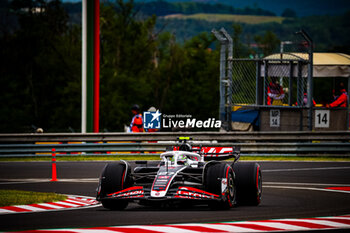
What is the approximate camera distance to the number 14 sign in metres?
21.4

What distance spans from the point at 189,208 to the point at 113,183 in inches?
49.9

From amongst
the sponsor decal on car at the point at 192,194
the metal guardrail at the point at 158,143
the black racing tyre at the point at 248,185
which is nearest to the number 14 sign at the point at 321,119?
the metal guardrail at the point at 158,143

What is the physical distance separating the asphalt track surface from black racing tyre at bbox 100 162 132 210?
0.52 ft

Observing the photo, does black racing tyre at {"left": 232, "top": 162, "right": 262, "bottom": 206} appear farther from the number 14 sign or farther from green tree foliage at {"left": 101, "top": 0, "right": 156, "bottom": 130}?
green tree foliage at {"left": 101, "top": 0, "right": 156, "bottom": 130}

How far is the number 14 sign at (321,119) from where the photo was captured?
2142 cm

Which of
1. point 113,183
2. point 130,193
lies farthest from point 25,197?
point 130,193

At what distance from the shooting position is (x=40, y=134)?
22.0 meters

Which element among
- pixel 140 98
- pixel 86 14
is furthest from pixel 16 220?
pixel 140 98

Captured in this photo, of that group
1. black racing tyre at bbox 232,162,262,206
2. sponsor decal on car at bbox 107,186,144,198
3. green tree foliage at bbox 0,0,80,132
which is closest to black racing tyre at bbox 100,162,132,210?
sponsor decal on car at bbox 107,186,144,198

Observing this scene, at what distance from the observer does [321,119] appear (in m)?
21.5

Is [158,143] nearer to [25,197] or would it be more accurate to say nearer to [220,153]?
[220,153]

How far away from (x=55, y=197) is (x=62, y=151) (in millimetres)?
9789

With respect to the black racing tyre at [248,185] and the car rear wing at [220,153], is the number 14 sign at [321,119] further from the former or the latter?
the black racing tyre at [248,185]

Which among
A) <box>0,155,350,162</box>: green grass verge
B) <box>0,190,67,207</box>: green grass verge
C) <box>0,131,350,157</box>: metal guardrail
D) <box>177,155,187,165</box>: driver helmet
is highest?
<box>177,155,187,165</box>: driver helmet
